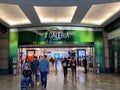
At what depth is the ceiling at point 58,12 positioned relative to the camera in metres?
13.5

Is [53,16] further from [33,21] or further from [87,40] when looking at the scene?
[87,40]

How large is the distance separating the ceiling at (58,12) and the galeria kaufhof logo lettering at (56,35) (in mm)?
1007

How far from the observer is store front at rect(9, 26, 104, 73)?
21.6m

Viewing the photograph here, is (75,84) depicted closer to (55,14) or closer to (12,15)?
(55,14)

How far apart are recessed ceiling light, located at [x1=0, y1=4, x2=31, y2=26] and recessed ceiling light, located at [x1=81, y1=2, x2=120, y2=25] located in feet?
15.5

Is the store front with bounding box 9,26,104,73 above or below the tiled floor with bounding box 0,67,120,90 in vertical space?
above

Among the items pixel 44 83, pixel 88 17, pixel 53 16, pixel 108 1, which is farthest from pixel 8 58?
pixel 108 1

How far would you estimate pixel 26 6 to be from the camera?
46.3 feet

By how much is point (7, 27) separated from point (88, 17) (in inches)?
292

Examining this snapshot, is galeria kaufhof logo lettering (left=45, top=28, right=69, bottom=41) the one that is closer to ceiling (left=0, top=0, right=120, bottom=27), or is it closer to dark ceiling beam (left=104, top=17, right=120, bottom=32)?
ceiling (left=0, top=0, right=120, bottom=27)

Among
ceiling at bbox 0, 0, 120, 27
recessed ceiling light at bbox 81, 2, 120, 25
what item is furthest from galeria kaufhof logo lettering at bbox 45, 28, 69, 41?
recessed ceiling light at bbox 81, 2, 120, 25

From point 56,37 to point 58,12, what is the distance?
15.5 ft

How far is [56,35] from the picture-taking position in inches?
848

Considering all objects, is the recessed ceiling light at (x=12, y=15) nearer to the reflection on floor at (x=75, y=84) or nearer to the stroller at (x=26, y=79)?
the reflection on floor at (x=75, y=84)
